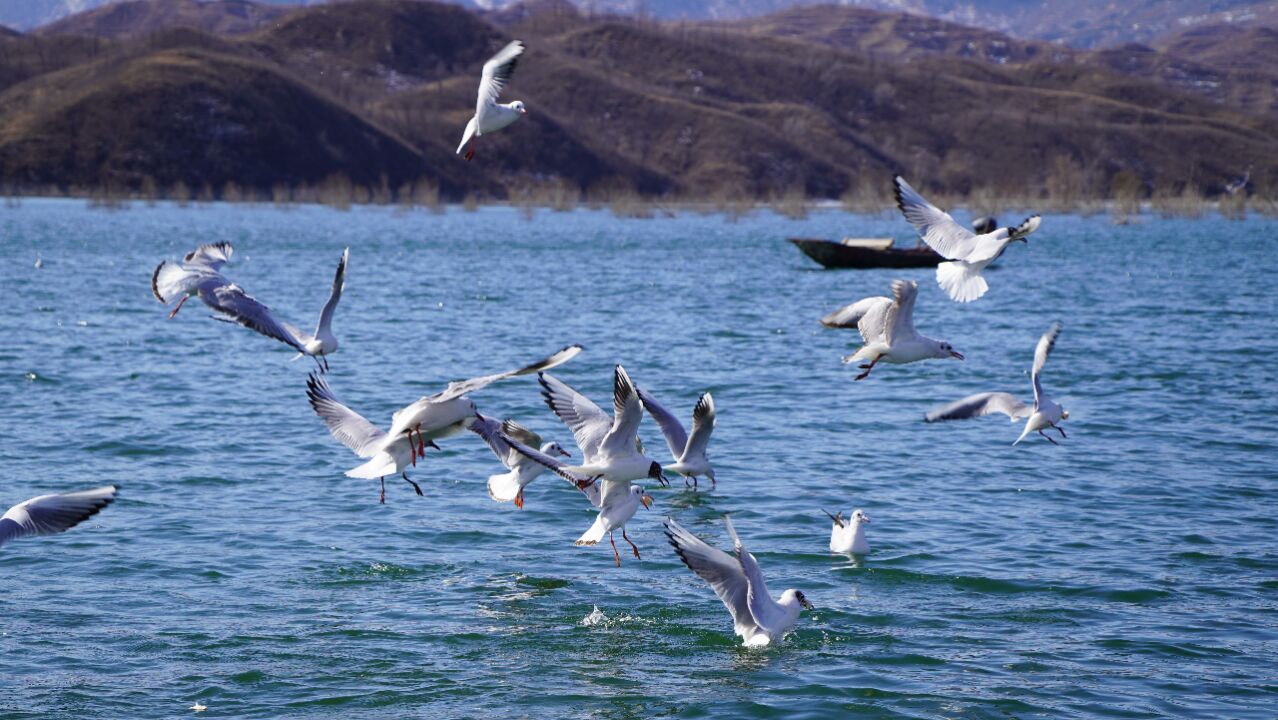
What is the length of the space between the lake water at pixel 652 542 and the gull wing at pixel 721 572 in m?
0.34

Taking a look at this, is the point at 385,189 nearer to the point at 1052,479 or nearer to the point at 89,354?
the point at 89,354

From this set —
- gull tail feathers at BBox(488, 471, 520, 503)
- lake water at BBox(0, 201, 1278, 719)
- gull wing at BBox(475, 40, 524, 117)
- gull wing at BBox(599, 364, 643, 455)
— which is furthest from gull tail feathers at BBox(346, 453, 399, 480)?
gull wing at BBox(475, 40, 524, 117)

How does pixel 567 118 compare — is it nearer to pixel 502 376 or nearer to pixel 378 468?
pixel 378 468

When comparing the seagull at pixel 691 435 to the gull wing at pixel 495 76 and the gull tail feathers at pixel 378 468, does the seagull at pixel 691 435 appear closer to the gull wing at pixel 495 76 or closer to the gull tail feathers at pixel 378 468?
the gull tail feathers at pixel 378 468

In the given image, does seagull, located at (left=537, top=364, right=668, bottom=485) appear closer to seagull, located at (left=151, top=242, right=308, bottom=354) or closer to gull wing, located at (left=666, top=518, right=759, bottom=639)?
gull wing, located at (left=666, top=518, right=759, bottom=639)

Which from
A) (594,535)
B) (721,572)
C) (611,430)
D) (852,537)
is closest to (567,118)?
(852,537)

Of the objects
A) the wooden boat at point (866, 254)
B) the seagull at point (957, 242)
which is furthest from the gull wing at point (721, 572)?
the wooden boat at point (866, 254)

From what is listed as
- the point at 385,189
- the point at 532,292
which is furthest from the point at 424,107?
the point at 532,292

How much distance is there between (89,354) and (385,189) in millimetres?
91301

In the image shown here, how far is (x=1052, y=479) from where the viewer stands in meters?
16.9

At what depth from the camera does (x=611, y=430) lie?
1039cm

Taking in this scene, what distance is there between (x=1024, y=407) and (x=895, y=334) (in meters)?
1.40

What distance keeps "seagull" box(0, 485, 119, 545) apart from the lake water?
43.7 inches

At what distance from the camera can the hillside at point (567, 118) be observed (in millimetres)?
120875
